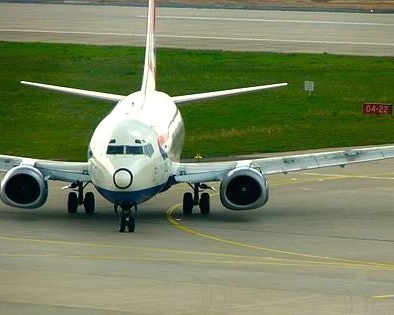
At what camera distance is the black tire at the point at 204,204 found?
52562mm

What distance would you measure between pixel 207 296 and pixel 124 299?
1.94m

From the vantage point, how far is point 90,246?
4553 centimetres

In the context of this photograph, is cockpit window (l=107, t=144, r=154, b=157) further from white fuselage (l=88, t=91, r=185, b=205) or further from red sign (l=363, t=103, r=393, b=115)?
red sign (l=363, t=103, r=393, b=115)

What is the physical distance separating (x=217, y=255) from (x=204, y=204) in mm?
8394

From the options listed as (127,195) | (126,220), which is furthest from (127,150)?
(126,220)

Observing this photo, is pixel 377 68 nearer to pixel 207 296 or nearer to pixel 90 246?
pixel 90 246

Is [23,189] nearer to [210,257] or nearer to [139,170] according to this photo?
[139,170]

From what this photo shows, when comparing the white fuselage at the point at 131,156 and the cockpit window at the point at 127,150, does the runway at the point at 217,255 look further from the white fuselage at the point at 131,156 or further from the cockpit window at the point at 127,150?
the cockpit window at the point at 127,150

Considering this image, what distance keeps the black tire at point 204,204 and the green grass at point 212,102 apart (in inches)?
580

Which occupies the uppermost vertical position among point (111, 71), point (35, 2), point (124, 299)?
point (35, 2)

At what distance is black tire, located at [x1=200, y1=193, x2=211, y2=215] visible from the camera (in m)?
52.6

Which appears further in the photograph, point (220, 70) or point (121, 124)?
point (220, 70)

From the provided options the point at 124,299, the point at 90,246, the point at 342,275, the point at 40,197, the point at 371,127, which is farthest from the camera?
the point at 371,127

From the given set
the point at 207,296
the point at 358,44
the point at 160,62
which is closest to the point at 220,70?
the point at 160,62
